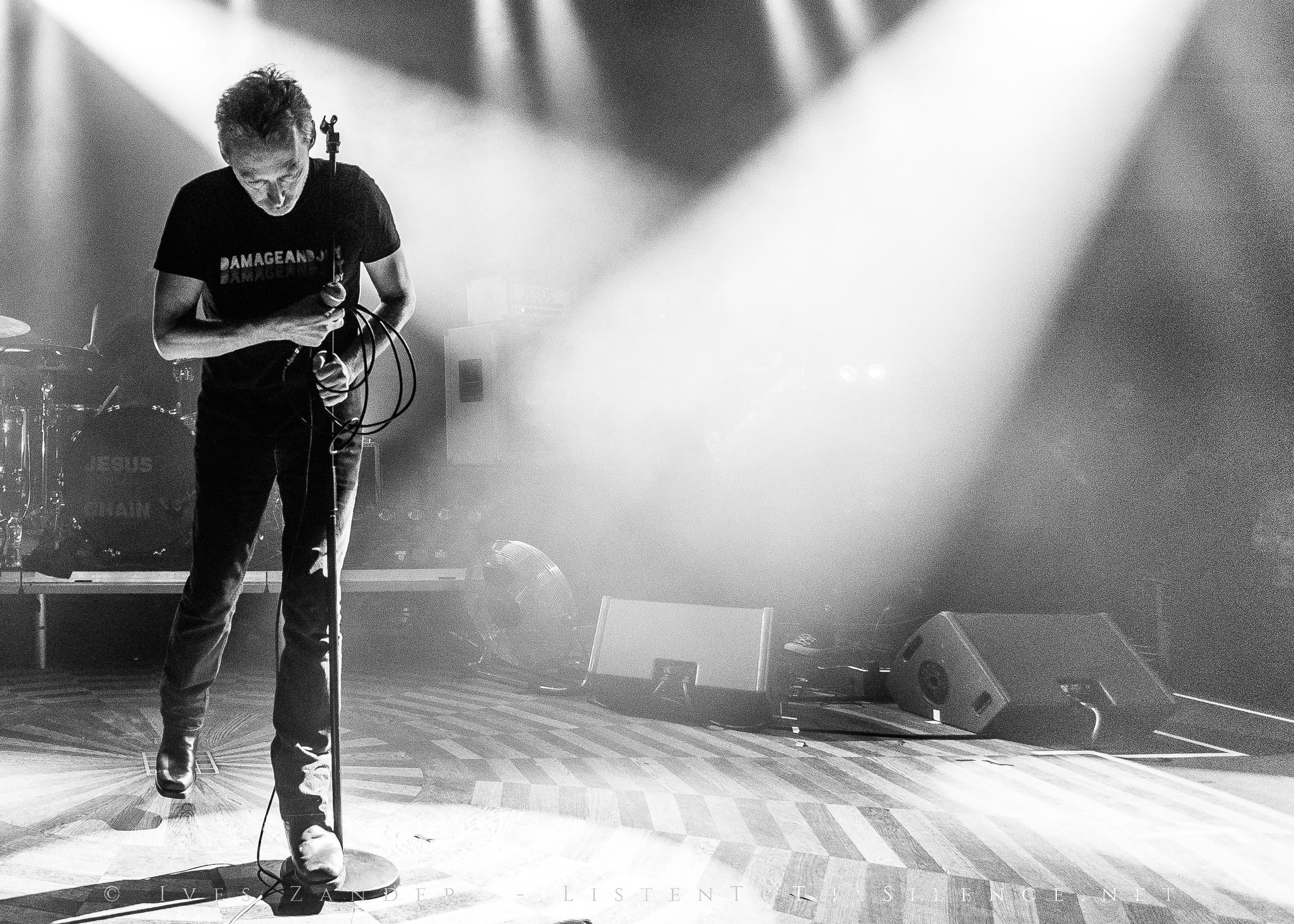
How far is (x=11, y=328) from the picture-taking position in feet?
13.3

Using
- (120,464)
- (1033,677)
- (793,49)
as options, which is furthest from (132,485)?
(793,49)

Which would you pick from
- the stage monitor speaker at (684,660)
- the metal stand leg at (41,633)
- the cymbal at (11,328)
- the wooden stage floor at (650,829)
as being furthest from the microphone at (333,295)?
the metal stand leg at (41,633)

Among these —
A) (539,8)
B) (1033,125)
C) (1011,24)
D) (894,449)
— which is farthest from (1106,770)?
(539,8)

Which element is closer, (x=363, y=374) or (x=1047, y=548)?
(x=363, y=374)

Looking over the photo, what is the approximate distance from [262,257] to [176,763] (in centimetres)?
115

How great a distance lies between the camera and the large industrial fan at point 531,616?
4008 millimetres

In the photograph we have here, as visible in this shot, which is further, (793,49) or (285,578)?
(793,49)

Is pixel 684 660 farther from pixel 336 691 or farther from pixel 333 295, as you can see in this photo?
pixel 333 295

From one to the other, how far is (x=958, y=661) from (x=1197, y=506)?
1705 mm

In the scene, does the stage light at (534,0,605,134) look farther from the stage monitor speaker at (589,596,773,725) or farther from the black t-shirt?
the black t-shirt

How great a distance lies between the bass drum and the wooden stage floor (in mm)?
1354

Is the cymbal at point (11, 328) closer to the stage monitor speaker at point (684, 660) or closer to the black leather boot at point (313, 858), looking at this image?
the stage monitor speaker at point (684, 660)

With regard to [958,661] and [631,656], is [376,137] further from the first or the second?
[958,661]

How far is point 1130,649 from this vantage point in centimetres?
346
